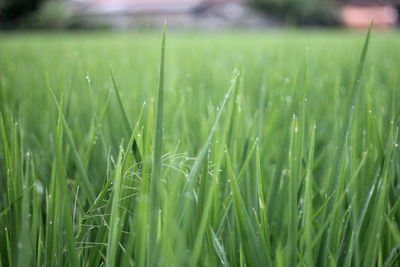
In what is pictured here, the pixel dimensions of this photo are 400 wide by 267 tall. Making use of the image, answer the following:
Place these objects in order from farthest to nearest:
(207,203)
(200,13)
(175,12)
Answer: (175,12) < (200,13) < (207,203)

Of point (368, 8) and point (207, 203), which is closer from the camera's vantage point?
point (207, 203)

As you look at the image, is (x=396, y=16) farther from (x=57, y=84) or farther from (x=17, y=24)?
(x=57, y=84)

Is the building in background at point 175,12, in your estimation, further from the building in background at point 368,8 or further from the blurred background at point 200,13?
the building in background at point 368,8

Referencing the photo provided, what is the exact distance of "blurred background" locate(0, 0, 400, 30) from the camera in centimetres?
1650

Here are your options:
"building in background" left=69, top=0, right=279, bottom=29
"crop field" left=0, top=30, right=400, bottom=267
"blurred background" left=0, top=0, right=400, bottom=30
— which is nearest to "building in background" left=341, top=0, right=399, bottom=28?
"blurred background" left=0, top=0, right=400, bottom=30

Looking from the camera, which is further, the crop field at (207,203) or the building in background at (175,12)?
the building in background at (175,12)

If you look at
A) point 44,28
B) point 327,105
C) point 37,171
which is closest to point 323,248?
point 37,171

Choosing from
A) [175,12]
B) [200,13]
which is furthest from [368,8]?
[175,12]

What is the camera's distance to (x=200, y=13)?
23281 mm

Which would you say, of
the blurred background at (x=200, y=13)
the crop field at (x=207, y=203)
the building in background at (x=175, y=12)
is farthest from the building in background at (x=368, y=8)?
the crop field at (x=207, y=203)

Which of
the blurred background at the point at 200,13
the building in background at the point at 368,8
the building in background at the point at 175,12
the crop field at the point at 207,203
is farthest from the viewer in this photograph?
the building in background at the point at 368,8

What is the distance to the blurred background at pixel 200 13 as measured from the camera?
1650cm

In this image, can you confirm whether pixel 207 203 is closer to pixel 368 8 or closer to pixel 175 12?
pixel 175 12

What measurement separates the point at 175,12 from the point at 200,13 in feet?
5.66
